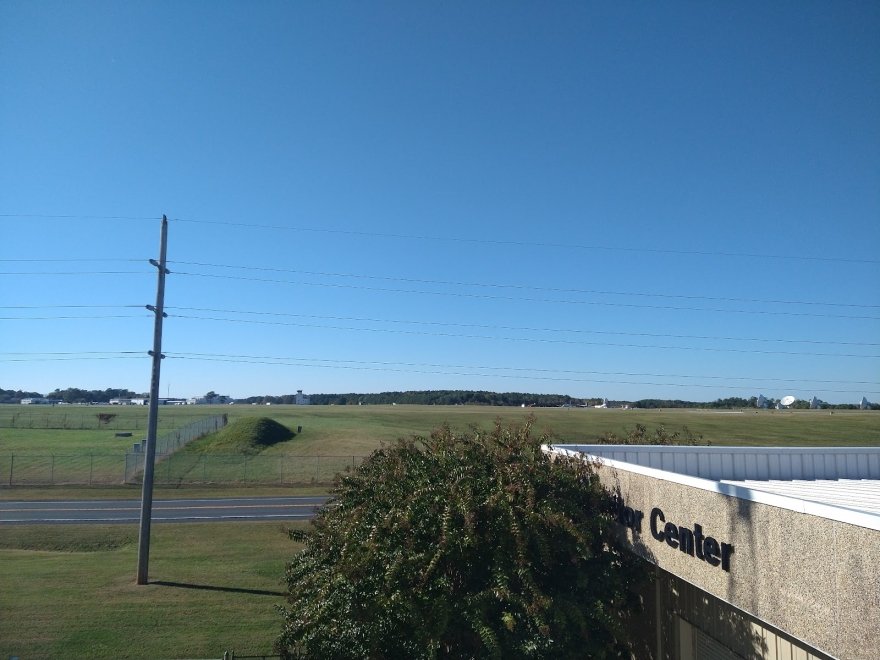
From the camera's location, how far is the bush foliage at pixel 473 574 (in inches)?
370

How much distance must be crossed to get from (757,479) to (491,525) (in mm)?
6783

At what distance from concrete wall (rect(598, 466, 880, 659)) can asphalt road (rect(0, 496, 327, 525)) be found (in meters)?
26.5

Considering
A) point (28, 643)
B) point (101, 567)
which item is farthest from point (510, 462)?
point (101, 567)

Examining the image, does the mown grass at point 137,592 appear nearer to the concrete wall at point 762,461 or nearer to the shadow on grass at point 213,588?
the shadow on grass at point 213,588

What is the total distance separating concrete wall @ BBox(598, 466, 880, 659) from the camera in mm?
6277

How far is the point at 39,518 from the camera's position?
3225 cm

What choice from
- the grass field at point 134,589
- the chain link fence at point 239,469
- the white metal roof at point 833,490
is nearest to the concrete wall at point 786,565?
the white metal roof at point 833,490

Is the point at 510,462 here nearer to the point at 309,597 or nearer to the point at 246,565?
the point at 309,597

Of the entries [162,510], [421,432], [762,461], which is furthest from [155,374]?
[421,432]

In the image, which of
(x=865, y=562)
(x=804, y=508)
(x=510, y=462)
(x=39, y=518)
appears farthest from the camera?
(x=39, y=518)

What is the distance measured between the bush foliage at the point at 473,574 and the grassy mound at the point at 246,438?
2062 inches

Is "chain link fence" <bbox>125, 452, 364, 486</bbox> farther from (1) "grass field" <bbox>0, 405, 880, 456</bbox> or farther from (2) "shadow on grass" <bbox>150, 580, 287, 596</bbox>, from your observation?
(2) "shadow on grass" <bbox>150, 580, 287, 596</bbox>

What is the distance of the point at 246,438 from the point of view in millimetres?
64062

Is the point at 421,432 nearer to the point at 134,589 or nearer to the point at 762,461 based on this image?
the point at 134,589
